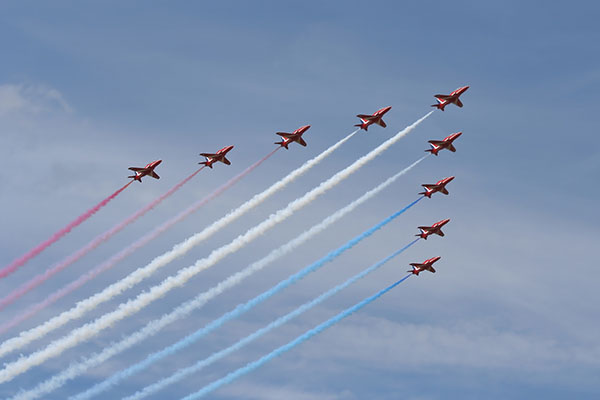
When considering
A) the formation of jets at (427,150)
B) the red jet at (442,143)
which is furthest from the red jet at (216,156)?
the red jet at (442,143)

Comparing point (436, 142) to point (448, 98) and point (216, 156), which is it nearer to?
point (448, 98)

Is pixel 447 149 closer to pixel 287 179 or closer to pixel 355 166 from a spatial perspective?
pixel 355 166

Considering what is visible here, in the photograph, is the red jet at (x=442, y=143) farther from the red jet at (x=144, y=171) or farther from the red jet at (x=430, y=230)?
the red jet at (x=144, y=171)

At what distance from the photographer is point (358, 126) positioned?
16338cm

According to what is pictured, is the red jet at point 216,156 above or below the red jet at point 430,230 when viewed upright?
above

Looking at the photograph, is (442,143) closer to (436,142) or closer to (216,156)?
(436,142)

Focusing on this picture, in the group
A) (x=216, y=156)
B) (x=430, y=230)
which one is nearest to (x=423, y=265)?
(x=430, y=230)

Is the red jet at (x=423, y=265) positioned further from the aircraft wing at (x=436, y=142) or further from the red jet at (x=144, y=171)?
the red jet at (x=144, y=171)

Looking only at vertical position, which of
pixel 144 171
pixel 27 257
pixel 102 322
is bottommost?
pixel 102 322

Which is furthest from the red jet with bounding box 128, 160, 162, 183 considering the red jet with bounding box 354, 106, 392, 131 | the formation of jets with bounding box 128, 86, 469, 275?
the red jet with bounding box 354, 106, 392, 131

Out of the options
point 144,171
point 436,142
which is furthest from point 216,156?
point 436,142

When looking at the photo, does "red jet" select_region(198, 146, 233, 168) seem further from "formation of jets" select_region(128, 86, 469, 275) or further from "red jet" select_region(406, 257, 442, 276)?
"red jet" select_region(406, 257, 442, 276)

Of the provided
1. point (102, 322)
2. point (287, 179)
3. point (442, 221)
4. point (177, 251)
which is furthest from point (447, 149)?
point (102, 322)

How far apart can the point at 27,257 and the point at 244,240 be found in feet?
104
